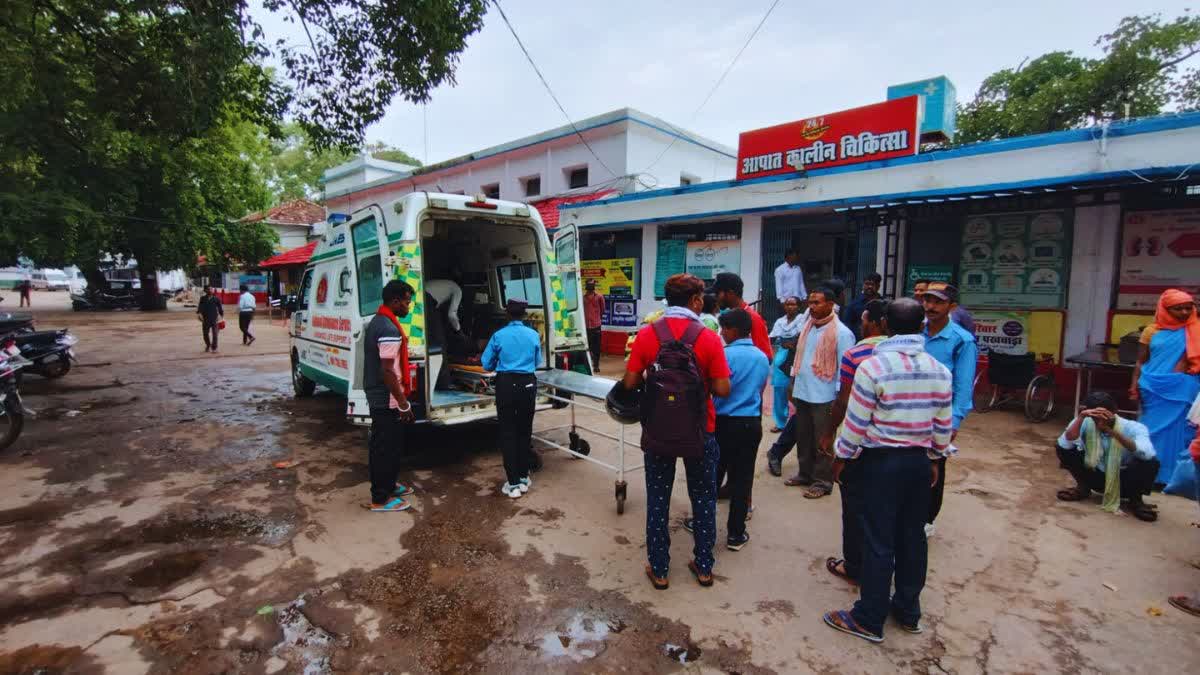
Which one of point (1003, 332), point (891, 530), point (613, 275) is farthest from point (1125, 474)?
point (613, 275)

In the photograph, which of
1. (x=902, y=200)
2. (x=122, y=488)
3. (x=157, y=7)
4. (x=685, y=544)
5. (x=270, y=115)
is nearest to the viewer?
(x=685, y=544)

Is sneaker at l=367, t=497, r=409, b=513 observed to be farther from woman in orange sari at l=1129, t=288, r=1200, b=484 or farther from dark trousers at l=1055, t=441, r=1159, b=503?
woman in orange sari at l=1129, t=288, r=1200, b=484

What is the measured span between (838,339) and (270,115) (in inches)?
329

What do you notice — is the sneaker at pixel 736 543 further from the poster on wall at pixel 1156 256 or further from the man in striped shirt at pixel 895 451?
the poster on wall at pixel 1156 256

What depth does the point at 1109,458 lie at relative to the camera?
13.6ft

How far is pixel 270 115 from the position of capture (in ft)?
26.7

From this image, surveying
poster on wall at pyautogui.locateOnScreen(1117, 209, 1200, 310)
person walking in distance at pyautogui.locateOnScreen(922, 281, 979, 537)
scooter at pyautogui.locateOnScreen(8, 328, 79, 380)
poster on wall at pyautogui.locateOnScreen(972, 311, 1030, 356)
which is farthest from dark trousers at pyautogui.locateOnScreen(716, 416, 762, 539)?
scooter at pyautogui.locateOnScreen(8, 328, 79, 380)

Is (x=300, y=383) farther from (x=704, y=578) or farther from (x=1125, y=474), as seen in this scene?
(x=1125, y=474)

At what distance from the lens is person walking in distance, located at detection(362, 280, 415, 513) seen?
158 inches

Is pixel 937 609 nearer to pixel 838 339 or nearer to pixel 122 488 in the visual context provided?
pixel 838 339

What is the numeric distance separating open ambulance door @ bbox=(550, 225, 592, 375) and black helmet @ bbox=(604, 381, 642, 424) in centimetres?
252

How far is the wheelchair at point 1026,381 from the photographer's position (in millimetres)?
6727

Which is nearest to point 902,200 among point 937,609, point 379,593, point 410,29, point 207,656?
point 937,609

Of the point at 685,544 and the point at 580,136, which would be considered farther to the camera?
the point at 580,136
